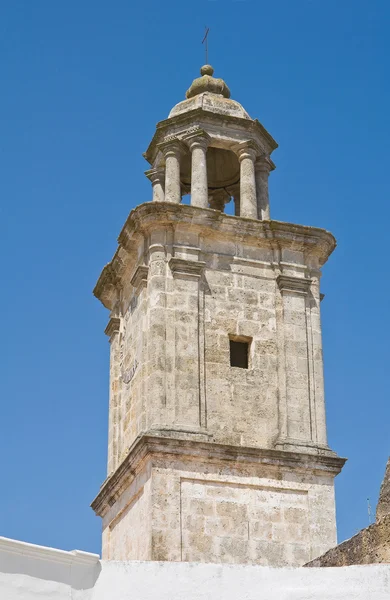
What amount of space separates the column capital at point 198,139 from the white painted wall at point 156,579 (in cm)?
1300

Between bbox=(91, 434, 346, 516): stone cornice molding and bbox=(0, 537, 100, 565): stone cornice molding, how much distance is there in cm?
836

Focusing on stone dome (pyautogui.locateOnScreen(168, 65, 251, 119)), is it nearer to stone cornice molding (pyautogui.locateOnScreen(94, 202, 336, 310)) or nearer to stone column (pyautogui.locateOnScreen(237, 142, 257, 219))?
stone column (pyautogui.locateOnScreen(237, 142, 257, 219))

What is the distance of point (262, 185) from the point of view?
21.7 meters

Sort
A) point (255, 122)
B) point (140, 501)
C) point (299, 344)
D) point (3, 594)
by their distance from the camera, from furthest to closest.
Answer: point (255, 122) < point (299, 344) < point (140, 501) < point (3, 594)

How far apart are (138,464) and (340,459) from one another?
3.00m

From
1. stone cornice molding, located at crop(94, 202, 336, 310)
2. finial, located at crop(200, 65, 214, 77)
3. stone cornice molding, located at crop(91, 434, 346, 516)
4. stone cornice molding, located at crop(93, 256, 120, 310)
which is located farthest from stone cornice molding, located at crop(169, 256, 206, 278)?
finial, located at crop(200, 65, 214, 77)

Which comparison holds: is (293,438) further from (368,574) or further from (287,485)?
(368,574)

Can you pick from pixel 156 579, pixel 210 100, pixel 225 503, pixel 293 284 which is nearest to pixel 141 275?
pixel 293 284

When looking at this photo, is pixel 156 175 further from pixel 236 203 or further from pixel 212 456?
pixel 212 456

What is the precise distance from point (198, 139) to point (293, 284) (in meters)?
3.32

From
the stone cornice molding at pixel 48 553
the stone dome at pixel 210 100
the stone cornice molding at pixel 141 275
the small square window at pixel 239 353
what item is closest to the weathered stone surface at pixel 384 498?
the stone cornice molding at pixel 48 553

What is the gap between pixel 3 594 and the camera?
348 inches

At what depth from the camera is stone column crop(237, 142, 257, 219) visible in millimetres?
20750

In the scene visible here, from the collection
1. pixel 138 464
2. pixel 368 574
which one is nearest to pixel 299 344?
pixel 138 464
